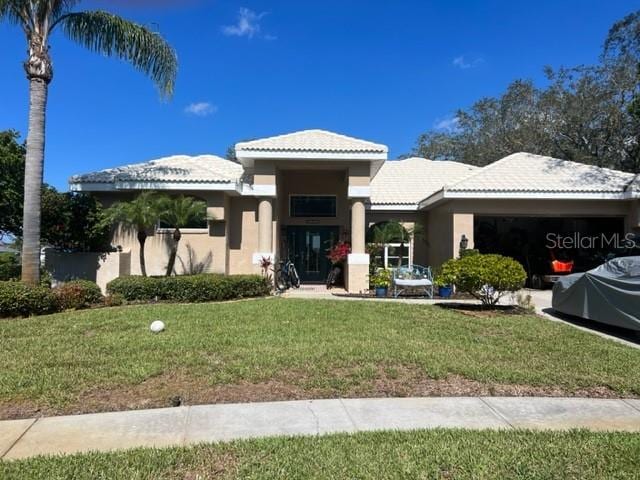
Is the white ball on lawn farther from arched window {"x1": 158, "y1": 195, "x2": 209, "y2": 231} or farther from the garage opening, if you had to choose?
the garage opening

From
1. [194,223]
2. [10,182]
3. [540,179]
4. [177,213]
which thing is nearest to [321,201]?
[194,223]

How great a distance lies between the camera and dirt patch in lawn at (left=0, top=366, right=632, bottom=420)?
200 inches

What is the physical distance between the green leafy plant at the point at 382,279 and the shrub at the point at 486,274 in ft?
11.3

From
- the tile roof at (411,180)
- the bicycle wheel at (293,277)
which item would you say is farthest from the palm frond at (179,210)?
the tile roof at (411,180)

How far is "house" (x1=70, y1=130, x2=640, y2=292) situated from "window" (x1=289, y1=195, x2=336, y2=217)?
4 cm

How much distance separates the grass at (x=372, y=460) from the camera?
3561 mm

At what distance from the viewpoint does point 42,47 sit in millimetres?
12594

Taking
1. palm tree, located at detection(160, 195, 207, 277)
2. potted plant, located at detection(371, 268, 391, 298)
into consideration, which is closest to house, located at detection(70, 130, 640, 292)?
potted plant, located at detection(371, 268, 391, 298)

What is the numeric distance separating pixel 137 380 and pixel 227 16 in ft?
43.6

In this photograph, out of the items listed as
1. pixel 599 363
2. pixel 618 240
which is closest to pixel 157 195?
pixel 599 363

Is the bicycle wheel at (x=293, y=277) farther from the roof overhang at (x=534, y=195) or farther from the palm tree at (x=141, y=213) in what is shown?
the roof overhang at (x=534, y=195)

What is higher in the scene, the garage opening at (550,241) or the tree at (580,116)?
the tree at (580,116)

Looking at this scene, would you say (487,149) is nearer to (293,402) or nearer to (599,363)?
(599,363)

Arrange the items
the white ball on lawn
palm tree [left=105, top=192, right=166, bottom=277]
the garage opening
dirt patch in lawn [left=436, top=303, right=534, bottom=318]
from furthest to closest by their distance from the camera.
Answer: the garage opening < palm tree [left=105, top=192, right=166, bottom=277] < dirt patch in lawn [left=436, top=303, right=534, bottom=318] < the white ball on lawn
